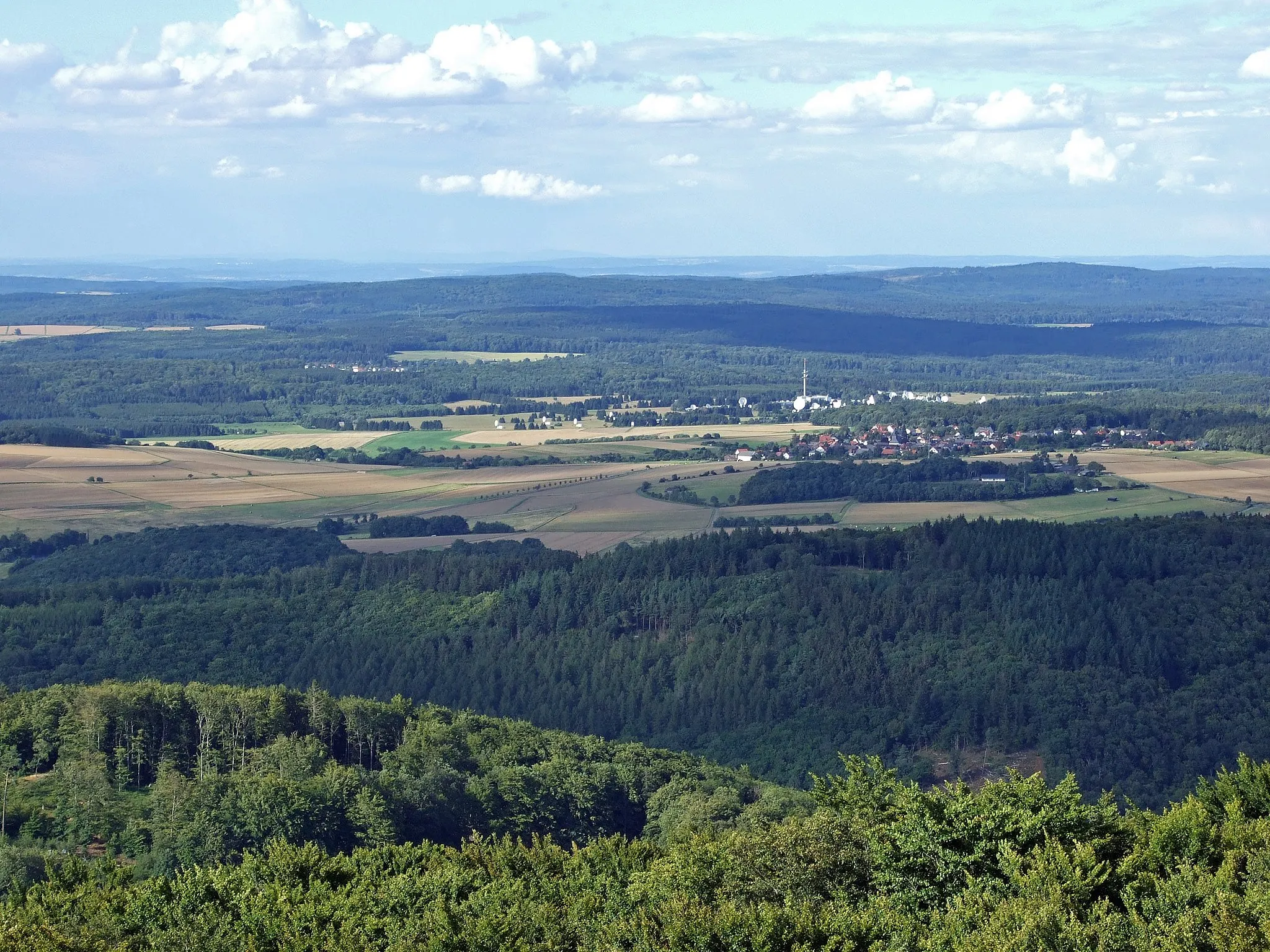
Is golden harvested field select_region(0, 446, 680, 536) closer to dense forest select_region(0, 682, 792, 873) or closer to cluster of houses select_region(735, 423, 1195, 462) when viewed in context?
cluster of houses select_region(735, 423, 1195, 462)

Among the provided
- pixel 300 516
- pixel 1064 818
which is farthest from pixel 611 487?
pixel 1064 818

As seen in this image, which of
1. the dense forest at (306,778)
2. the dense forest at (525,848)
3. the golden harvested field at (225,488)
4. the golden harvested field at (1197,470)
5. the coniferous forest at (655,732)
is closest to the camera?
the dense forest at (525,848)

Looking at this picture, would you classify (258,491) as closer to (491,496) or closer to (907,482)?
(491,496)

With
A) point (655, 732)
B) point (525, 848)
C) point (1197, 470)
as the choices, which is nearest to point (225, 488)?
point (655, 732)

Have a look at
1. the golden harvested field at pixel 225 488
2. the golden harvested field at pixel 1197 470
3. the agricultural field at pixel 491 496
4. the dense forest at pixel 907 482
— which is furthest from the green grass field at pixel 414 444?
the golden harvested field at pixel 1197 470

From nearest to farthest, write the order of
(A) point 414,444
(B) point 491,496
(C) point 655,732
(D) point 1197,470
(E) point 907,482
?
(C) point 655,732
(B) point 491,496
(D) point 1197,470
(E) point 907,482
(A) point 414,444

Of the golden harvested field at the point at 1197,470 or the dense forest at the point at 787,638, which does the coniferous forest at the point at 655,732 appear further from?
the golden harvested field at the point at 1197,470
